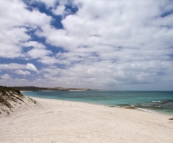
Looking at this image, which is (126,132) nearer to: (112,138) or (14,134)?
(112,138)

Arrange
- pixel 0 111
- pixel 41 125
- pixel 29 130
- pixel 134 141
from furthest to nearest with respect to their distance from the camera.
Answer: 1. pixel 0 111
2. pixel 41 125
3. pixel 29 130
4. pixel 134 141

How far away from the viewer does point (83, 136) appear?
10.0 meters

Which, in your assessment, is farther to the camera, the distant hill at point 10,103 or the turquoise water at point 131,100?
the turquoise water at point 131,100

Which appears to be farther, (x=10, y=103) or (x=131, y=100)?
(x=131, y=100)

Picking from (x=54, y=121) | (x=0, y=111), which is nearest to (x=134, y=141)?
(x=54, y=121)

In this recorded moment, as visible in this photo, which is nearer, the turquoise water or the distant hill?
the distant hill

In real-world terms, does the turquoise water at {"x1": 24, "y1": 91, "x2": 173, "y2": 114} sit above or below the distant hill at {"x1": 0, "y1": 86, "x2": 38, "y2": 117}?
below

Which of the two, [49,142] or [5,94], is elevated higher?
[5,94]

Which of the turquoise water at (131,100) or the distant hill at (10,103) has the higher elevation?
the distant hill at (10,103)

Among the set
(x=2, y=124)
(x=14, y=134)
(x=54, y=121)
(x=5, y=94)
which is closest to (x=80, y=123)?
(x=54, y=121)

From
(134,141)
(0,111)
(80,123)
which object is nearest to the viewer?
(134,141)

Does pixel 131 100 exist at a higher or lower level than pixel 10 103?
lower

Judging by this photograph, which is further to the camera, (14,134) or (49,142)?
(14,134)

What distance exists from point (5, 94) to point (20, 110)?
9.64 feet
